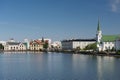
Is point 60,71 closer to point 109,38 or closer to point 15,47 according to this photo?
point 109,38

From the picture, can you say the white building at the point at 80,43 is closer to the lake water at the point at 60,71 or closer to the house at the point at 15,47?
the house at the point at 15,47

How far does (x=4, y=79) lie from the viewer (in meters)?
17.2

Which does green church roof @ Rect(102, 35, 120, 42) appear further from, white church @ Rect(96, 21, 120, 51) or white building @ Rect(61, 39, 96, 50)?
white building @ Rect(61, 39, 96, 50)

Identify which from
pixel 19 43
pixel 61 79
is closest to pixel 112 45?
pixel 19 43

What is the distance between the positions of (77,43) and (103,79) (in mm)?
73680

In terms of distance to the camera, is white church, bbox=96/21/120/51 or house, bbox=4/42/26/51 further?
house, bbox=4/42/26/51

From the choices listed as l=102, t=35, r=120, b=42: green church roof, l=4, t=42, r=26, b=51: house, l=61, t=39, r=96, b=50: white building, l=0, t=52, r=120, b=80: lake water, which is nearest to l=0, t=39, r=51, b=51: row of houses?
l=4, t=42, r=26, b=51: house

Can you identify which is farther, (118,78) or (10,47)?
(10,47)

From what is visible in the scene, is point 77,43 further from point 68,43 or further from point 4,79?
point 4,79

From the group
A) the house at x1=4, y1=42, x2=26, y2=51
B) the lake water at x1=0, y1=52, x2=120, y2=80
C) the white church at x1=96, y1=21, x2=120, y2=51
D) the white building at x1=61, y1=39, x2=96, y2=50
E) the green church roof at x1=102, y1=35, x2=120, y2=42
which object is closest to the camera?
the lake water at x1=0, y1=52, x2=120, y2=80

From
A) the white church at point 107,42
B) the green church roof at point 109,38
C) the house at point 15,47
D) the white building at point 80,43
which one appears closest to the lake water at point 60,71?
the white church at point 107,42

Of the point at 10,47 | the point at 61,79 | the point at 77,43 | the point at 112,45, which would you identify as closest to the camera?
the point at 61,79

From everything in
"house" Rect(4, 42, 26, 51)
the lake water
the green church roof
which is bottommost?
the lake water

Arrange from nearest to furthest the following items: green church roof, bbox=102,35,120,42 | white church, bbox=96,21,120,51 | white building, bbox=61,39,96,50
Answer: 1. white church, bbox=96,21,120,51
2. green church roof, bbox=102,35,120,42
3. white building, bbox=61,39,96,50
